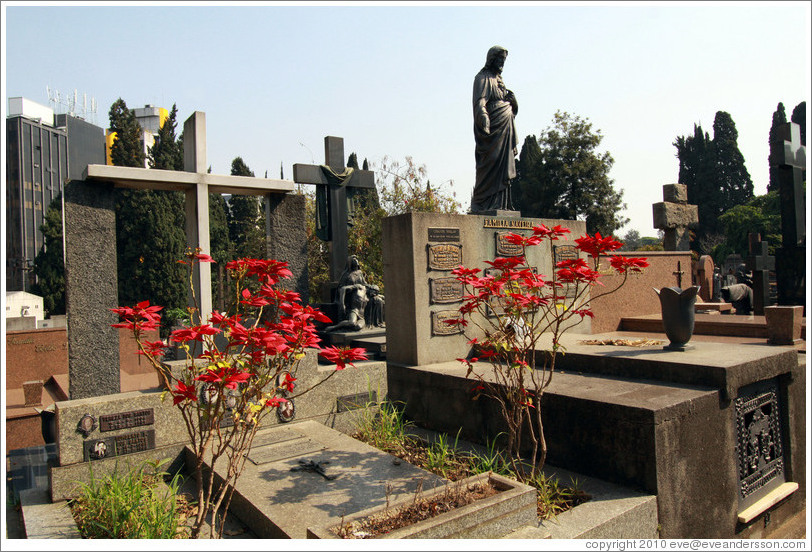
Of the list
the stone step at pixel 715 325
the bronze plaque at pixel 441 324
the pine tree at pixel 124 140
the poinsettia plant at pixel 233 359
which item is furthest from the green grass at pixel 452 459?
the pine tree at pixel 124 140

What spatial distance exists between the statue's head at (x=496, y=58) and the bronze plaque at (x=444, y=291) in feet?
11.2

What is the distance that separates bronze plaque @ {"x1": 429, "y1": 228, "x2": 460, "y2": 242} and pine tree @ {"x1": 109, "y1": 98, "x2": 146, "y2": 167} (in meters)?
20.3

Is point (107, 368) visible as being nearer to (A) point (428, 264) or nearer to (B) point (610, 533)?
(A) point (428, 264)

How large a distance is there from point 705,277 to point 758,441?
9594 millimetres

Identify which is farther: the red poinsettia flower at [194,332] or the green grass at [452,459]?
the green grass at [452,459]

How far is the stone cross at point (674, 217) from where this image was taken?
14141 mm

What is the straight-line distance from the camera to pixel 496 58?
782cm

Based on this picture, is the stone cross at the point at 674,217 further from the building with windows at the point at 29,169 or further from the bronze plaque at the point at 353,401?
the building with windows at the point at 29,169

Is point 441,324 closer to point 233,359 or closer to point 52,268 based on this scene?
point 233,359

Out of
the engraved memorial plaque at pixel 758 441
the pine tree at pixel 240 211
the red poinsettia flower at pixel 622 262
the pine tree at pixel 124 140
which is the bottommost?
the engraved memorial plaque at pixel 758 441

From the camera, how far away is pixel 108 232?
4.98 m

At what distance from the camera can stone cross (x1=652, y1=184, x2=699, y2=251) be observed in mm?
14141

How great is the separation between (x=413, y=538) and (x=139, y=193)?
2222cm

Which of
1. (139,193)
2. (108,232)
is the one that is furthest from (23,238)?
(108,232)
